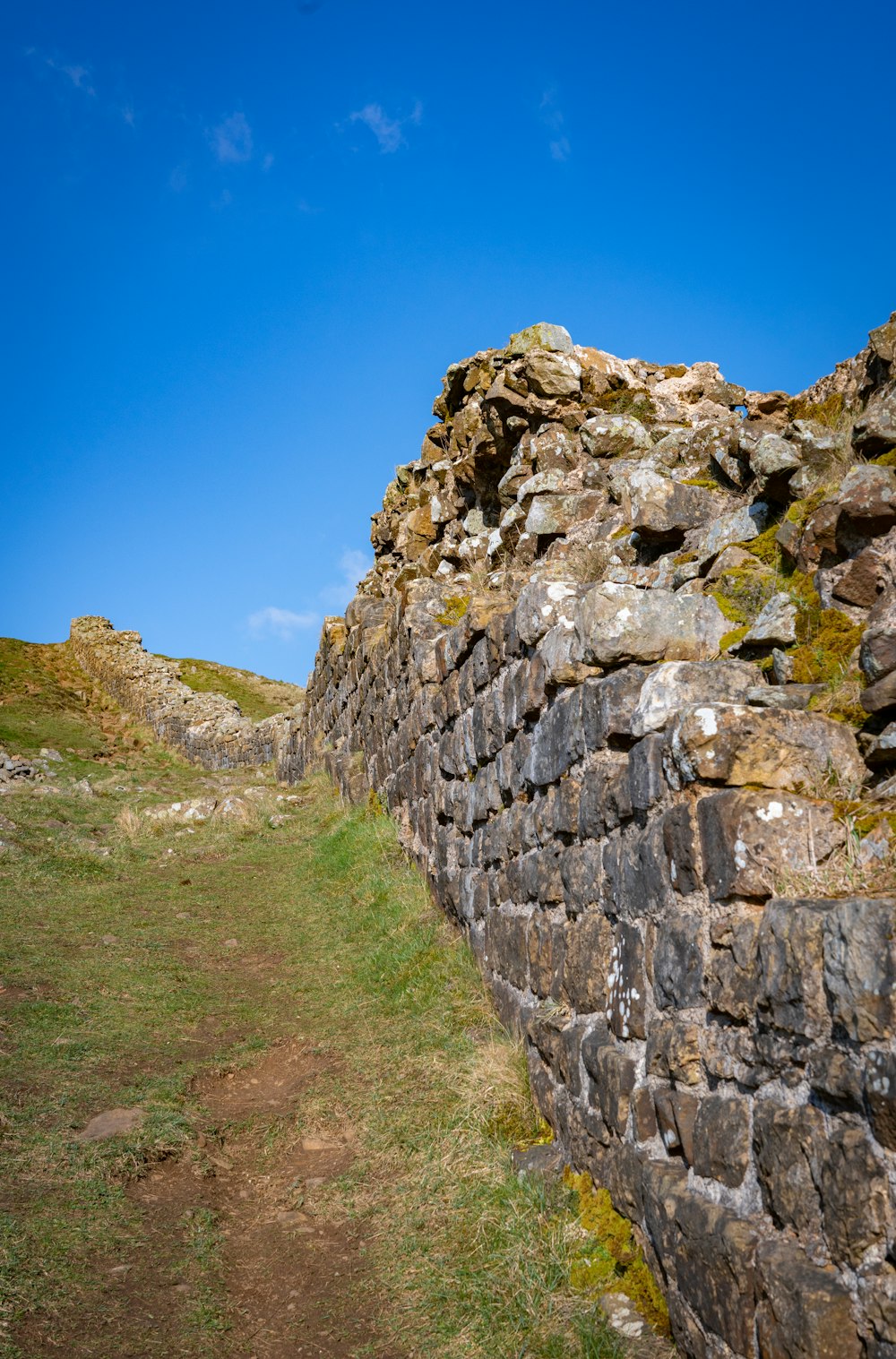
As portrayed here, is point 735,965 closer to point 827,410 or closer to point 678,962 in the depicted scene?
point 678,962

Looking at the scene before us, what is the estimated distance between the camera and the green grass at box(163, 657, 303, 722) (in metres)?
41.1

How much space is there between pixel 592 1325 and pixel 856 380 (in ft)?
16.4

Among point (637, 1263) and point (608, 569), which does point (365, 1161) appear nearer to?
point (637, 1263)

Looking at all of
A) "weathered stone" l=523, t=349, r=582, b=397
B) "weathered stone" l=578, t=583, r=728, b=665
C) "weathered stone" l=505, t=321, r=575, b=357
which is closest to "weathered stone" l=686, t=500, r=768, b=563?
"weathered stone" l=578, t=583, r=728, b=665

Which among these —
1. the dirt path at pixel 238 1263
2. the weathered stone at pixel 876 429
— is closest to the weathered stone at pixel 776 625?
the weathered stone at pixel 876 429

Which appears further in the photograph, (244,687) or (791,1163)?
(244,687)

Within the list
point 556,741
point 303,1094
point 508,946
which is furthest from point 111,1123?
point 556,741

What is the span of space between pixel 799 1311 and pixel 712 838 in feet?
4.53

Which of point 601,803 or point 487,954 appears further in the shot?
point 487,954

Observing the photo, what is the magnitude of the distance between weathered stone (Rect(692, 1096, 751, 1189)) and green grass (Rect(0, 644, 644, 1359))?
775 mm

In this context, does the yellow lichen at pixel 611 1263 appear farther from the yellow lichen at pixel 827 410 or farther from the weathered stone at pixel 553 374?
the weathered stone at pixel 553 374

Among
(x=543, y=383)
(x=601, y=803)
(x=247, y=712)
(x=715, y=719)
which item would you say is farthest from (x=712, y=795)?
(x=247, y=712)

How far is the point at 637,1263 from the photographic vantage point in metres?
3.54

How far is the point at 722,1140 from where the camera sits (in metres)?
3.04
